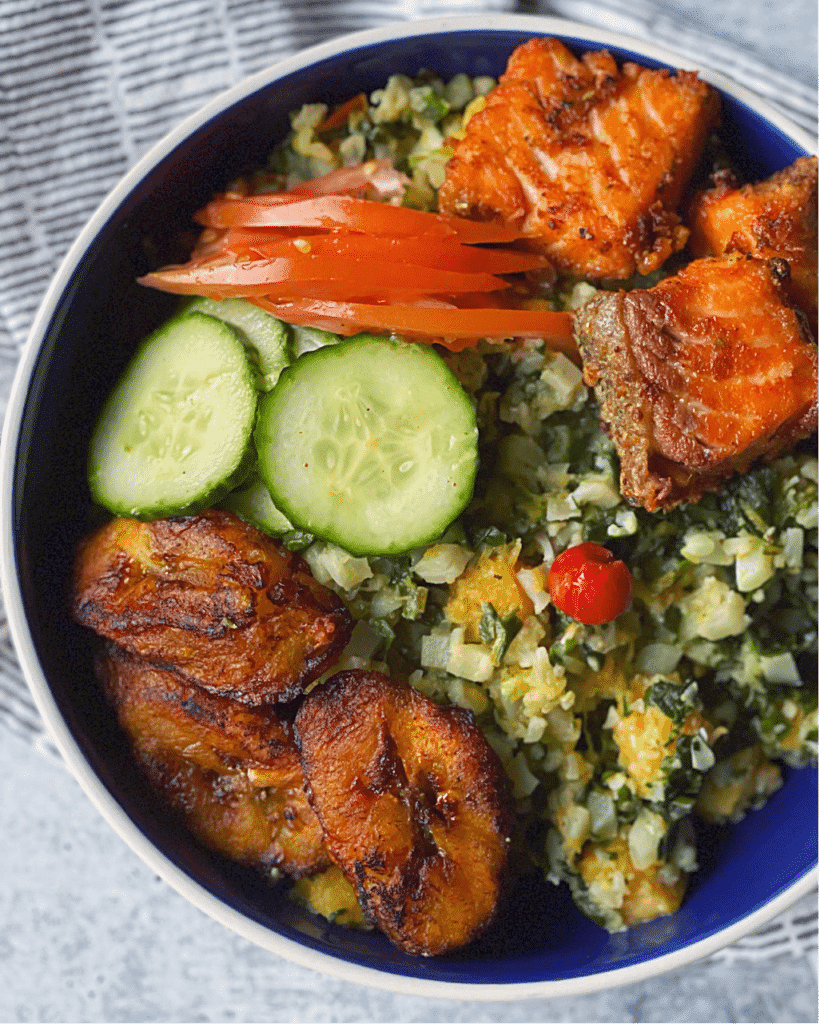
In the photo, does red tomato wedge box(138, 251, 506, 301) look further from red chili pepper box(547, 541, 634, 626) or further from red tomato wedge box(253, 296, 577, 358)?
red chili pepper box(547, 541, 634, 626)

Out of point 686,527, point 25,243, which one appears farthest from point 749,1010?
point 25,243

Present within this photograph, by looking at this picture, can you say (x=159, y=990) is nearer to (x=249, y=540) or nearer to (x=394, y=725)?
(x=394, y=725)

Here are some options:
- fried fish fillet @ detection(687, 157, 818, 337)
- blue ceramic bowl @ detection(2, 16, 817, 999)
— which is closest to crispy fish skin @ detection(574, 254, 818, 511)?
fried fish fillet @ detection(687, 157, 818, 337)

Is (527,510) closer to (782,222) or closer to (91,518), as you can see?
(782,222)

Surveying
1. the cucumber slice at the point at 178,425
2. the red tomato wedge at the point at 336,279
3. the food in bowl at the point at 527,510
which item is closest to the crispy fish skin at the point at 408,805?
the food in bowl at the point at 527,510

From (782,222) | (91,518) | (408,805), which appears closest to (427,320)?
(782,222)

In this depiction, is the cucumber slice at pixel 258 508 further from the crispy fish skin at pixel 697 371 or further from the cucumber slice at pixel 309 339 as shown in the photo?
the crispy fish skin at pixel 697 371
